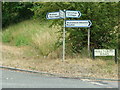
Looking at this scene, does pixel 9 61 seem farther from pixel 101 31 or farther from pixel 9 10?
pixel 9 10

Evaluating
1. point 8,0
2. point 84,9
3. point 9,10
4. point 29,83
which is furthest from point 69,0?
point 9,10

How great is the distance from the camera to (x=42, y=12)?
11.4 meters

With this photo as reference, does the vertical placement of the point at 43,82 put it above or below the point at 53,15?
below

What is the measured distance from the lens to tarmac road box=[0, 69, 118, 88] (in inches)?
267

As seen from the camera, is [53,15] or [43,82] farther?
[53,15]

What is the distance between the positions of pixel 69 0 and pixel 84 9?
34.3 inches

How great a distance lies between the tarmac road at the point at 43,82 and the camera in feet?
22.2

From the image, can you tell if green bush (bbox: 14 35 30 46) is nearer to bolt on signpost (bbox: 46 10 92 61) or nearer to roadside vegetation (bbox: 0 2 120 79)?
roadside vegetation (bbox: 0 2 120 79)

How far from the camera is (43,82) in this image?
7227 mm

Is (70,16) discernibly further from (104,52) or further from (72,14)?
(104,52)

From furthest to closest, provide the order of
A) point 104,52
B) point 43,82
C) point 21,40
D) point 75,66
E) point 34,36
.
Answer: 1. point 21,40
2. point 34,36
3. point 104,52
4. point 75,66
5. point 43,82

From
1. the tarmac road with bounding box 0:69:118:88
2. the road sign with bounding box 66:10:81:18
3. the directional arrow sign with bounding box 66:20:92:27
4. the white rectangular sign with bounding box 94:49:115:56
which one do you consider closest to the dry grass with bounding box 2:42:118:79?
the white rectangular sign with bounding box 94:49:115:56

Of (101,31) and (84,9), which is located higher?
(84,9)

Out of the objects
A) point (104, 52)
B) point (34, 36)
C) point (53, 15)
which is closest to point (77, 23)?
point (53, 15)
